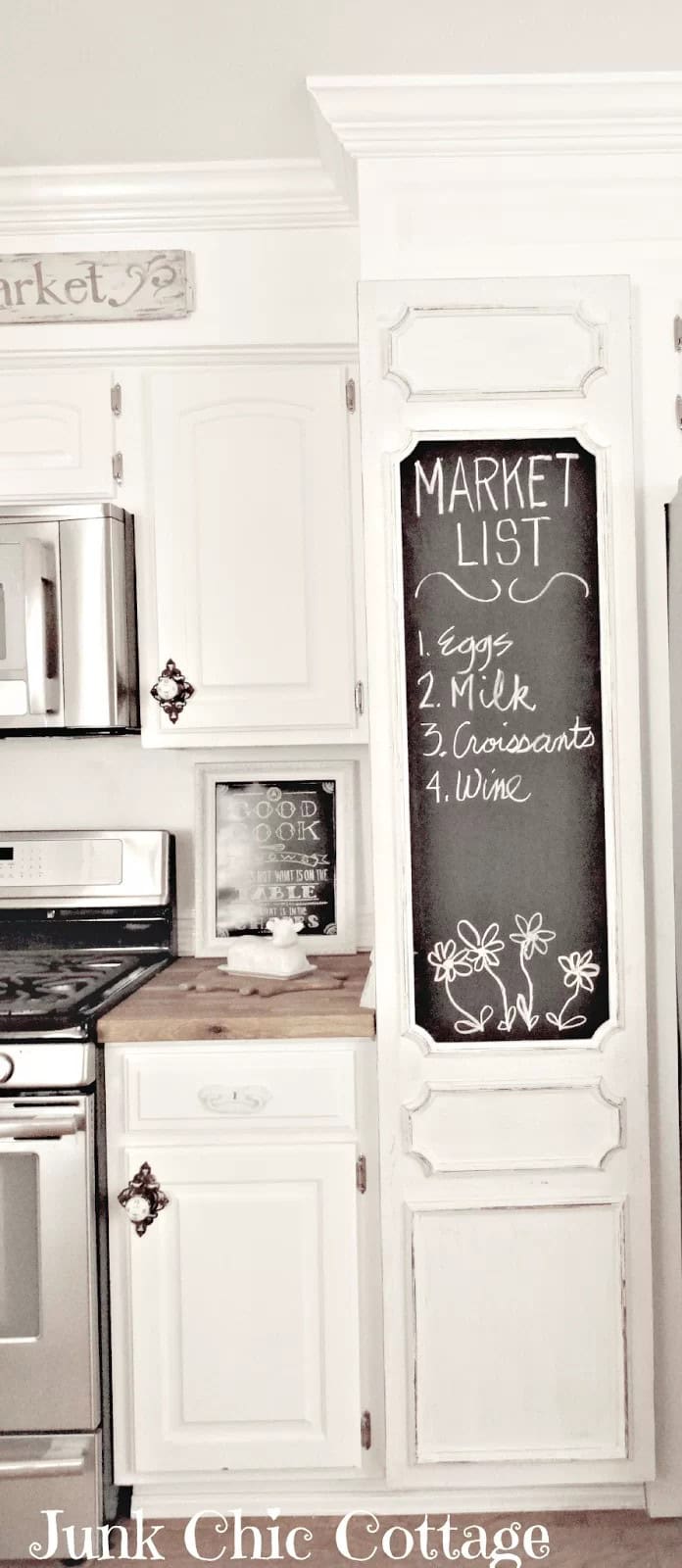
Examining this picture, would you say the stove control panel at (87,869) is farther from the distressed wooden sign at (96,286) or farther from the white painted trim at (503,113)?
the white painted trim at (503,113)

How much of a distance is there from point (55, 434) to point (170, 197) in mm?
540

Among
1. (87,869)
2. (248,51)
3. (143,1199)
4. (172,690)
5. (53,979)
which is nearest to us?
(248,51)

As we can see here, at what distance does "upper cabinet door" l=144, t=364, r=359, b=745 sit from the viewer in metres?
2.49

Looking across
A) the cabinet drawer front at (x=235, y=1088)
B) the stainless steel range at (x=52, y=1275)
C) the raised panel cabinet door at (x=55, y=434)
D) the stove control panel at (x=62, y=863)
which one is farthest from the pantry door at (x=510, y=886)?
the stove control panel at (x=62, y=863)

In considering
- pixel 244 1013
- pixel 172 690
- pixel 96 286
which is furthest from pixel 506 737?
pixel 96 286

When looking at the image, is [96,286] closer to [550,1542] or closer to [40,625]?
[40,625]

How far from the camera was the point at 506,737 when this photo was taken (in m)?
2.06

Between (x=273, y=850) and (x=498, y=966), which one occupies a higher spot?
(x=273, y=850)

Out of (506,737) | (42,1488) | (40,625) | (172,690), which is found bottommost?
(42,1488)

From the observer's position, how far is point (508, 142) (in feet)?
6.82

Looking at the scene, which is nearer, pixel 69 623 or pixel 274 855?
pixel 69 623

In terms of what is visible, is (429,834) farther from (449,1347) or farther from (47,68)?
(47,68)

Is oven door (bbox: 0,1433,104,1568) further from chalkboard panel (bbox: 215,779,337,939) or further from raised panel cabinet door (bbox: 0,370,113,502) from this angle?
raised panel cabinet door (bbox: 0,370,113,502)

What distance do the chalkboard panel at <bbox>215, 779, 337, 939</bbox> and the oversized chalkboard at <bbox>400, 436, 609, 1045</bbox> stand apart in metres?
0.68
